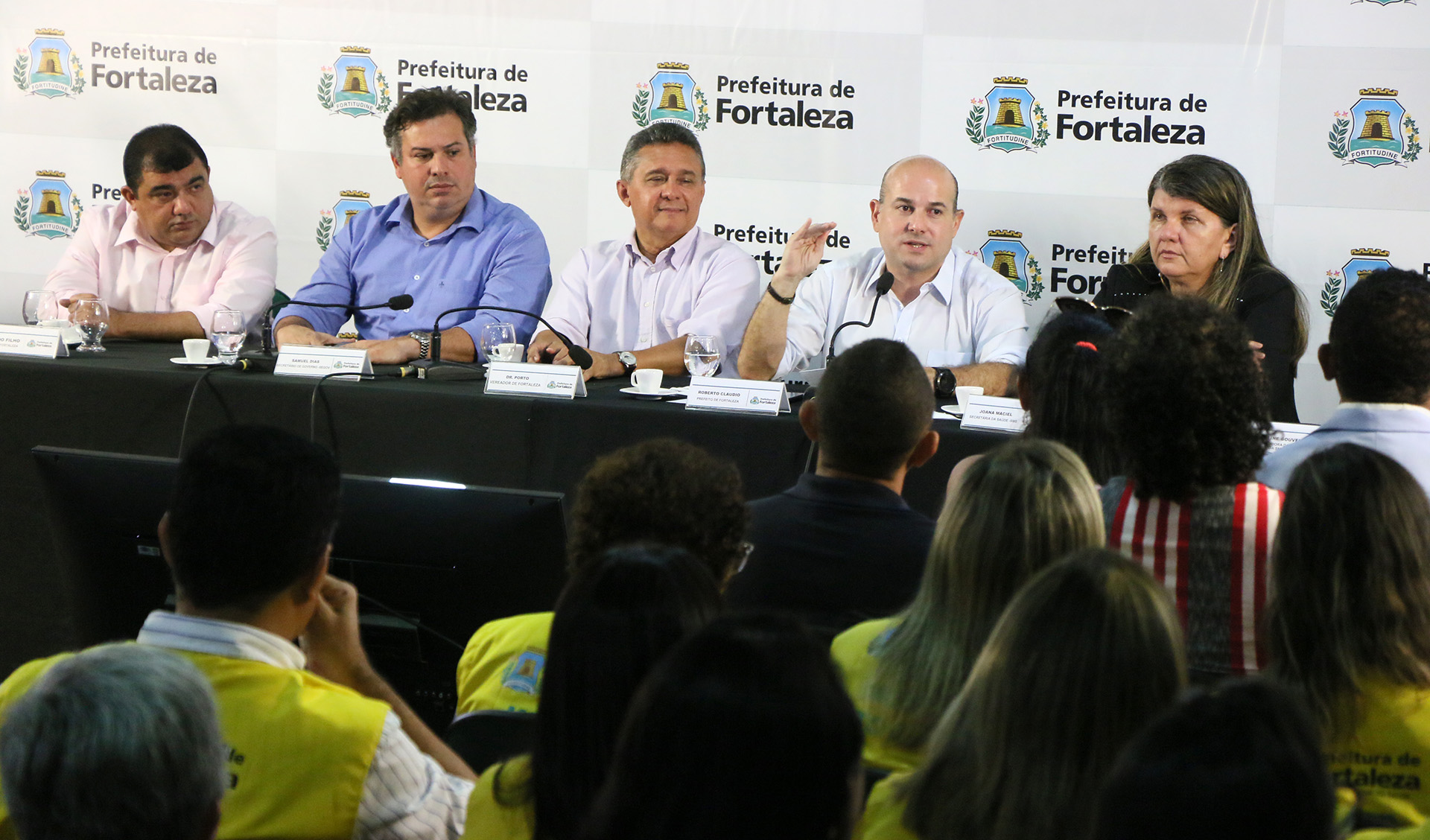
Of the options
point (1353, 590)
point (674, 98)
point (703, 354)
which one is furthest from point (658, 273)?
point (1353, 590)

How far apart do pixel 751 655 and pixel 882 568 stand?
2.93ft

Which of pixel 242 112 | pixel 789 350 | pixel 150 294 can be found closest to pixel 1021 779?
pixel 789 350

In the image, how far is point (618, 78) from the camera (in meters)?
4.23

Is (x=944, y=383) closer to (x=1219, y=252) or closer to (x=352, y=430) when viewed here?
(x=1219, y=252)

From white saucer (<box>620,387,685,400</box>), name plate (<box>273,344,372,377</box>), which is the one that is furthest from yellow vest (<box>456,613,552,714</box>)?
name plate (<box>273,344,372,377</box>)

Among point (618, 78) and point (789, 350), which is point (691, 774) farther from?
point (618, 78)

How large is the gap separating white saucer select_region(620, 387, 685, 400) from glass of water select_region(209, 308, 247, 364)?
1.02 m

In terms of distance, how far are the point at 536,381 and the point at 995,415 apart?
1.02 metres

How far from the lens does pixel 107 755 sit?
2.67 feet

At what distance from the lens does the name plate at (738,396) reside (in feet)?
8.55

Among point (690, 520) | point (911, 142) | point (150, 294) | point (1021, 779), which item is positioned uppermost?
point (911, 142)

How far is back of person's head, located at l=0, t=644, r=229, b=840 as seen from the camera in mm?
812

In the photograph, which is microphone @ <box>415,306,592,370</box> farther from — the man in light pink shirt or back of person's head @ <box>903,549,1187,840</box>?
back of person's head @ <box>903,549,1187,840</box>

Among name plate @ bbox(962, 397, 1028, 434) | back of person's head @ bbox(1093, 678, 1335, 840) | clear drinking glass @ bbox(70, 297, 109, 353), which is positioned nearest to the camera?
back of person's head @ bbox(1093, 678, 1335, 840)
